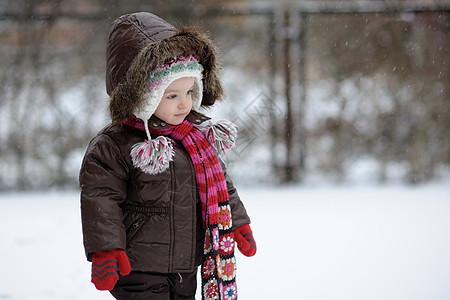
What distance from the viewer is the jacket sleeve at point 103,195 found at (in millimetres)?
1665

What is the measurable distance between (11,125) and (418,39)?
436 centimetres

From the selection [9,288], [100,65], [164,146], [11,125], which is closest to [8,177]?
[11,125]

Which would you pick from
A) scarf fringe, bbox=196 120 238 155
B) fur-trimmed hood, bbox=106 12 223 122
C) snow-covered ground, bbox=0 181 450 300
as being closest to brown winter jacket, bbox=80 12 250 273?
→ fur-trimmed hood, bbox=106 12 223 122

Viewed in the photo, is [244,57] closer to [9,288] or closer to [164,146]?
[9,288]

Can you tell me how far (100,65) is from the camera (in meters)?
5.27

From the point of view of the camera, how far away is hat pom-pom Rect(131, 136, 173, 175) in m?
1.72

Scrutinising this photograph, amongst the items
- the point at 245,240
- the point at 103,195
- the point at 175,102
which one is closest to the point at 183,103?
the point at 175,102

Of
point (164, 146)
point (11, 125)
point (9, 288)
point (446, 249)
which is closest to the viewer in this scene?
point (164, 146)

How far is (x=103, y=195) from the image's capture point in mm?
1717

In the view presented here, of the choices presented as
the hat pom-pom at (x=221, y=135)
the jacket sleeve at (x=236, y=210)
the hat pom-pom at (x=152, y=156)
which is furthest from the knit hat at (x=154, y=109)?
the jacket sleeve at (x=236, y=210)

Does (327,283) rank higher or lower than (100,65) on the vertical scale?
lower

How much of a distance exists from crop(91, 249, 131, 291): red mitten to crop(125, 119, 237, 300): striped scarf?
13.6 inches

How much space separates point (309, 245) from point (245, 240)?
176 cm

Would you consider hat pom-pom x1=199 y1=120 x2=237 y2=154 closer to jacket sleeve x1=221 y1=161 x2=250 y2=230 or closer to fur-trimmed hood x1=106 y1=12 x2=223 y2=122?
jacket sleeve x1=221 y1=161 x2=250 y2=230
